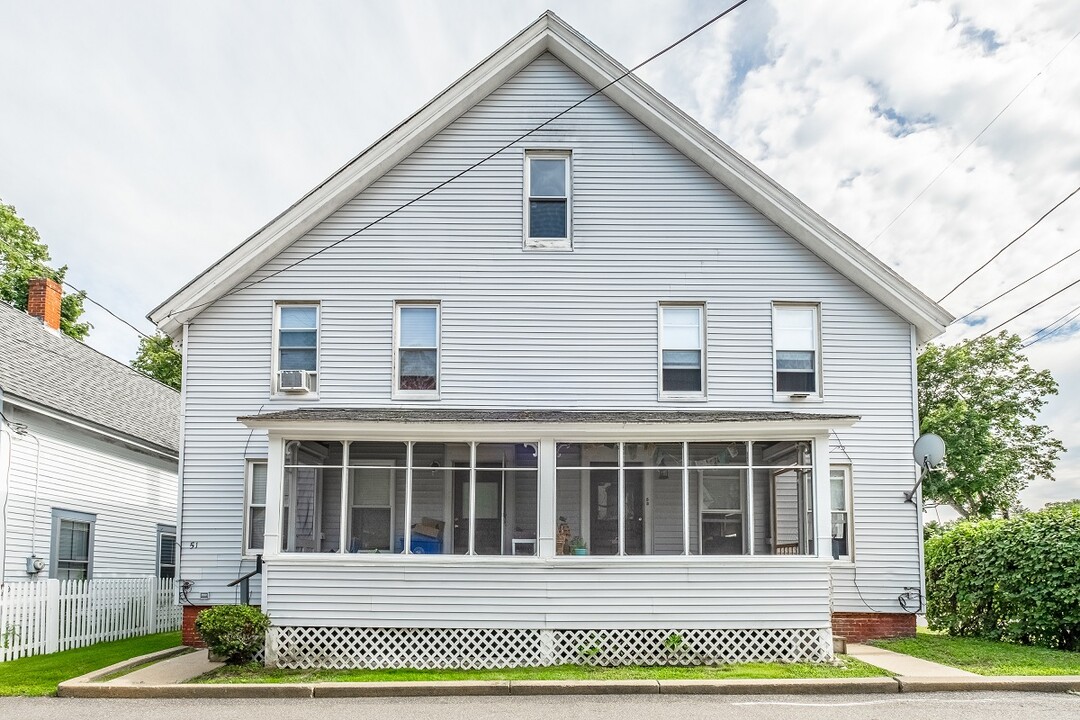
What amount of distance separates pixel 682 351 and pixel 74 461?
11.3 metres

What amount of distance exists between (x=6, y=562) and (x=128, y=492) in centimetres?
441

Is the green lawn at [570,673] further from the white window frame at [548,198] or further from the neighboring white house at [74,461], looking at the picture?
the white window frame at [548,198]

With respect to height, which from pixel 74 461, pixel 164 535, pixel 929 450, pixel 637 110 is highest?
pixel 637 110

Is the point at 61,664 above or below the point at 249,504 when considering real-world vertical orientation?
below

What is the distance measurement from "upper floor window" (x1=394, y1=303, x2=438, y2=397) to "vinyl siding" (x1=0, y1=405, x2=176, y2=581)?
636cm

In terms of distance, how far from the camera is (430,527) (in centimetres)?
1508

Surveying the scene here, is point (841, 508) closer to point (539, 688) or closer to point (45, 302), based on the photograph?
point (539, 688)

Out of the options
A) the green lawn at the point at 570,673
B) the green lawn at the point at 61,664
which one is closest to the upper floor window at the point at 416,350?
the green lawn at the point at 570,673

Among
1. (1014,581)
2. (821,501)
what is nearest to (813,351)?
(821,501)

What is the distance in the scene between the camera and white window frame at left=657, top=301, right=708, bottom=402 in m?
15.7

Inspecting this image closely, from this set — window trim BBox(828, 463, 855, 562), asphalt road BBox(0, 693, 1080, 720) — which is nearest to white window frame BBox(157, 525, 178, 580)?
asphalt road BBox(0, 693, 1080, 720)

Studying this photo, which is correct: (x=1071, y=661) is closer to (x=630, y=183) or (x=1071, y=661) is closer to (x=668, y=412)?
(x=668, y=412)

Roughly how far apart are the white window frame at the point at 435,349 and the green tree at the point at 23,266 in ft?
62.9

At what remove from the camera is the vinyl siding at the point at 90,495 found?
15570 millimetres
